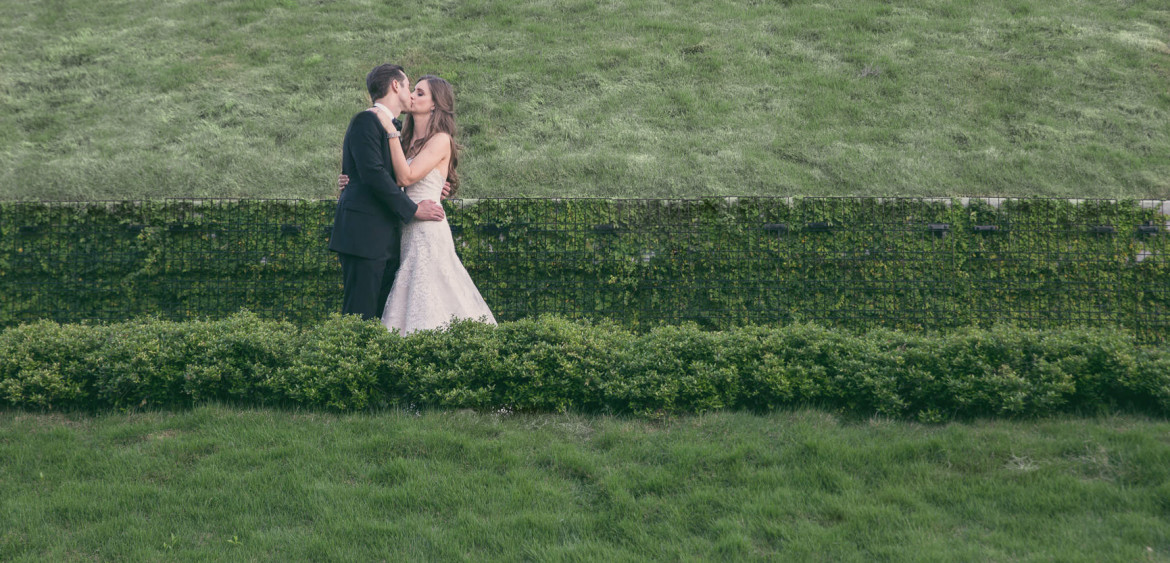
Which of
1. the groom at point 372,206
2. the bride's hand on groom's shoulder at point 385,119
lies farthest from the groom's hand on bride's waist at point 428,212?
the bride's hand on groom's shoulder at point 385,119

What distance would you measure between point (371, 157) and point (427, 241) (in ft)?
2.77

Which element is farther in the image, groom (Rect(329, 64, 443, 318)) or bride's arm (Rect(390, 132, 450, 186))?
bride's arm (Rect(390, 132, 450, 186))

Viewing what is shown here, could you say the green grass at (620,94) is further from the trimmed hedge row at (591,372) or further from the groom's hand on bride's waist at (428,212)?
the trimmed hedge row at (591,372)

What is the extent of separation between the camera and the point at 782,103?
46.2 feet

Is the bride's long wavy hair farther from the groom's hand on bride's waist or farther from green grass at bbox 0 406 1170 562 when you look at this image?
green grass at bbox 0 406 1170 562

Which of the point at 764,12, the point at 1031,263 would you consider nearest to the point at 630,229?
the point at 1031,263

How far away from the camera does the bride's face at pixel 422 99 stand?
22.2 ft

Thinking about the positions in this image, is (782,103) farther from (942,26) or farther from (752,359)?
(752,359)

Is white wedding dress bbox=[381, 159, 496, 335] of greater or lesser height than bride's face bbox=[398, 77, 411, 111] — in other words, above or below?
below

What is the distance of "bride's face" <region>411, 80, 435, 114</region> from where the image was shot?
6770 millimetres

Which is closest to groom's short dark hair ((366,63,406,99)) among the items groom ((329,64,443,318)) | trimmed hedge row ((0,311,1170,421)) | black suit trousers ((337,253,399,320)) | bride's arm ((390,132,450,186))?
groom ((329,64,443,318))

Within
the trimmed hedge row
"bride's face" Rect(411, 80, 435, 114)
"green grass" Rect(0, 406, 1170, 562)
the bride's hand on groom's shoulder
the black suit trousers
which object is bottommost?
"green grass" Rect(0, 406, 1170, 562)

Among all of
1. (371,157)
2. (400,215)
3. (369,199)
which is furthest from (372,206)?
(371,157)

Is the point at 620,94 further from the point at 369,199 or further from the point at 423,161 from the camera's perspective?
the point at 369,199
